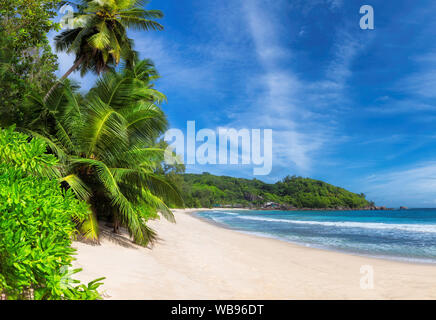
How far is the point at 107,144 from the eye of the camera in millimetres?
7148

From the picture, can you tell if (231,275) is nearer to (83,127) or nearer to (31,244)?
(31,244)

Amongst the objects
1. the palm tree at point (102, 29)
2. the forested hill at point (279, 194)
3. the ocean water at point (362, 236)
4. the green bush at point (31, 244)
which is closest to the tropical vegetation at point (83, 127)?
the green bush at point (31, 244)

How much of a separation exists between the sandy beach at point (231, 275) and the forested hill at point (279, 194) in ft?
361

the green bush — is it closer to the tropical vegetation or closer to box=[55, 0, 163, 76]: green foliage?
the tropical vegetation

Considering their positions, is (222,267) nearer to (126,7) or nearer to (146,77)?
(126,7)

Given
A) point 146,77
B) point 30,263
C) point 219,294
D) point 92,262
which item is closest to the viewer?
point 30,263

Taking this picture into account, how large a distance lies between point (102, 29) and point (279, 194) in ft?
500

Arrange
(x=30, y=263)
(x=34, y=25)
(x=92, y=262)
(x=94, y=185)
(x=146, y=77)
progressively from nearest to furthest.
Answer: (x=30, y=263) → (x=92, y=262) → (x=94, y=185) → (x=34, y=25) → (x=146, y=77)

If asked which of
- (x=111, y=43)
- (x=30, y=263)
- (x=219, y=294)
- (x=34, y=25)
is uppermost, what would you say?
(x=111, y=43)

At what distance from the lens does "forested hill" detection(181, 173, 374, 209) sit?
449ft

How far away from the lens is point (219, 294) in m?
4.46

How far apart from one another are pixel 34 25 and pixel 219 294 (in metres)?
9.54

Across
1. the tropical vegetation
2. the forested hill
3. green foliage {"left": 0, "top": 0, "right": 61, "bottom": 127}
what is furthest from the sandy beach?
the forested hill
